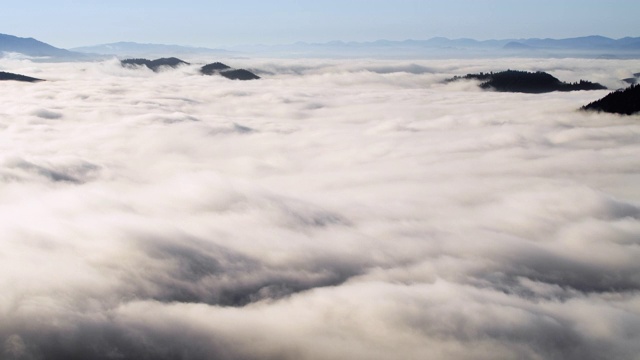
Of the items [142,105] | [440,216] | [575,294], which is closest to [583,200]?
[440,216]

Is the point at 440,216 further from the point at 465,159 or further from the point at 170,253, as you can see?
the point at 465,159

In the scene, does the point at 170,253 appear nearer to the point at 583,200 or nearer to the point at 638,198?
the point at 583,200

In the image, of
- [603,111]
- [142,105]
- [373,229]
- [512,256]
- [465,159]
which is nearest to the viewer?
[512,256]

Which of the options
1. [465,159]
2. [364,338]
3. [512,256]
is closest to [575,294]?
[512,256]

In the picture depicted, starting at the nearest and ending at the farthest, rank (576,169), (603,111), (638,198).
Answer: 1. (638,198)
2. (576,169)
3. (603,111)

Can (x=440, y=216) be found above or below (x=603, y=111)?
below

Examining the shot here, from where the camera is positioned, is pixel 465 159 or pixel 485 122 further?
pixel 485 122
